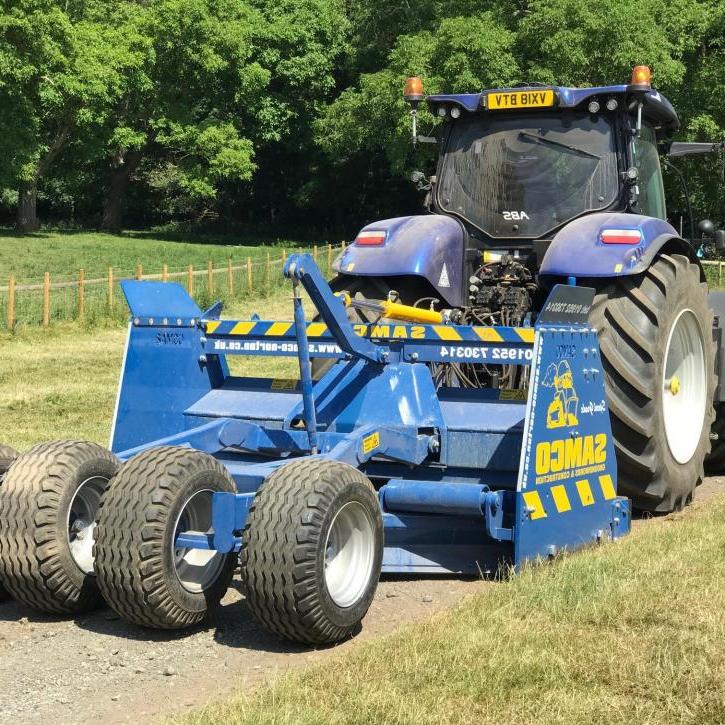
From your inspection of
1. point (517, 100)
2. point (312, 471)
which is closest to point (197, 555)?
point (312, 471)

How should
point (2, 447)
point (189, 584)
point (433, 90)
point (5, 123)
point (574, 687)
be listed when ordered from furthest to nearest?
point (5, 123), point (433, 90), point (2, 447), point (189, 584), point (574, 687)

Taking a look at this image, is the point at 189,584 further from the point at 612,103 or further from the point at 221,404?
the point at 612,103

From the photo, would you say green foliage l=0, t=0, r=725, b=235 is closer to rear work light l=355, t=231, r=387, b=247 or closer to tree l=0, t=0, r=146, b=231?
tree l=0, t=0, r=146, b=231

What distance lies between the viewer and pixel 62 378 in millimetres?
14781

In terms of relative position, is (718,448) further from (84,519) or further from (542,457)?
(84,519)

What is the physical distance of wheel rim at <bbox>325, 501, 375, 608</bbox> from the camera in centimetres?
498

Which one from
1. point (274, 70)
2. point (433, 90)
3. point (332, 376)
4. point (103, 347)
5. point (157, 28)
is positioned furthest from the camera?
point (274, 70)

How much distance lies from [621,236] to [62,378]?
926cm

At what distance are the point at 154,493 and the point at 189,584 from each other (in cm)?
42

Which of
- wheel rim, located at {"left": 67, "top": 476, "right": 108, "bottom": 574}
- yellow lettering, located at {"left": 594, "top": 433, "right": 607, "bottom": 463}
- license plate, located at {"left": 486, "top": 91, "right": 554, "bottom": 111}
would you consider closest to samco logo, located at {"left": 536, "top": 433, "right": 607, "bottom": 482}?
yellow lettering, located at {"left": 594, "top": 433, "right": 607, "bottom": 463}

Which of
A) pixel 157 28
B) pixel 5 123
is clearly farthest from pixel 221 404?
pixel 157 28

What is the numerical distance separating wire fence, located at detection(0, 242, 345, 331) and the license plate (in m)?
12.4

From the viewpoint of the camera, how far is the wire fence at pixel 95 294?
66.8ft

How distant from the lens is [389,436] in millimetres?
5961
